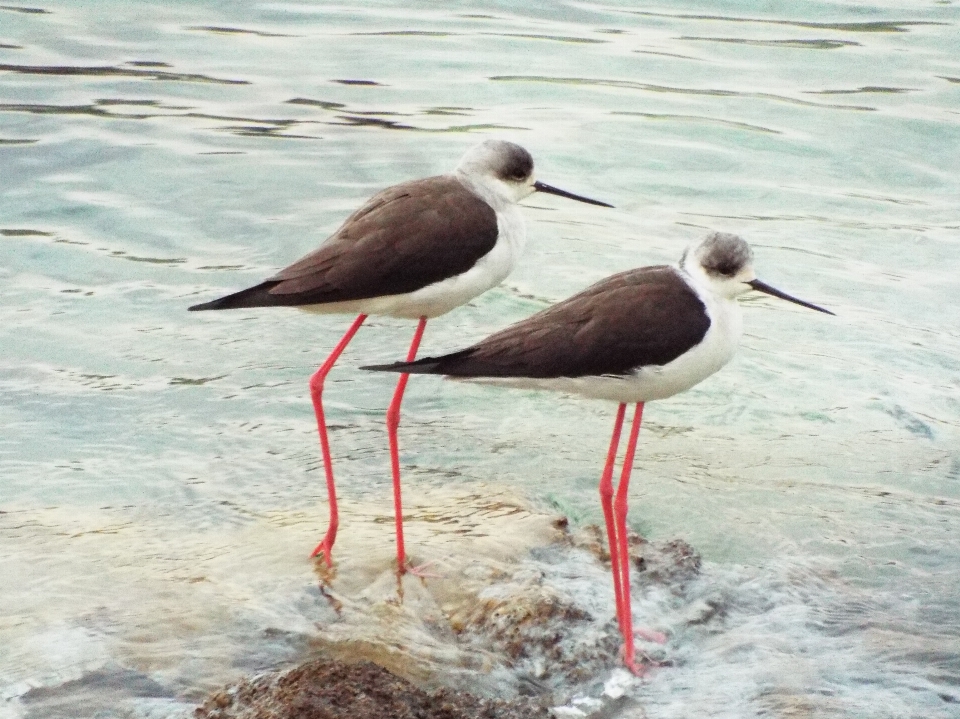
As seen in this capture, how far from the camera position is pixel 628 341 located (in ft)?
17.6

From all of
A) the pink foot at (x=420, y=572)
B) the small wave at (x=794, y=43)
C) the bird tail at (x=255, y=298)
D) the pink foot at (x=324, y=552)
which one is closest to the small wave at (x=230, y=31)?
the small wave at (x=794, y=43)

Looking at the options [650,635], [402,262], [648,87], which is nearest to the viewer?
[650,635]

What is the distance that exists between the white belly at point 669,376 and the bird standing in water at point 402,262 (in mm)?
659

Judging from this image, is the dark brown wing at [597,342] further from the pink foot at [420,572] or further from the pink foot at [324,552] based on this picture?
the pink foot at [324,552]

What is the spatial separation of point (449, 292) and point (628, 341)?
3.11ft

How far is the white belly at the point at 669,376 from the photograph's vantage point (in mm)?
5398

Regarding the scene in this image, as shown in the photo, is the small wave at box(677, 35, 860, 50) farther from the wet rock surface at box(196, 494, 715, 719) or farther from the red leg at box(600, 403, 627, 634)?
the red leg at box(600, 403, 627, 634)

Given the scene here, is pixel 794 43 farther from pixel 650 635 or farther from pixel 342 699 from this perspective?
pixel 342 699

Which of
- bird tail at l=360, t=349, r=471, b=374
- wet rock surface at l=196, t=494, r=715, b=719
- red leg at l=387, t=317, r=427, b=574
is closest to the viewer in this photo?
wet rock surface at l=196, t=494, r=715, b=719

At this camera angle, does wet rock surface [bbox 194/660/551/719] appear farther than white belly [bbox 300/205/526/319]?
No

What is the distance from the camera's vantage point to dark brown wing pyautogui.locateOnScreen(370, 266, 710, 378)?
17.6 ft

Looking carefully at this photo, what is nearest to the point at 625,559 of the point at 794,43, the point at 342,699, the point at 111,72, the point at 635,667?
the point at 635,667

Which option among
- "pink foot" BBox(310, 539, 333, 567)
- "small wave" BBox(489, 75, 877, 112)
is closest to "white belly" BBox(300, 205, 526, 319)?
"pink foot" BBox(310, 539, 333, 567)

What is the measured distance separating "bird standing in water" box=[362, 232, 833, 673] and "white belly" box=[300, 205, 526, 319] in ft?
1.58
